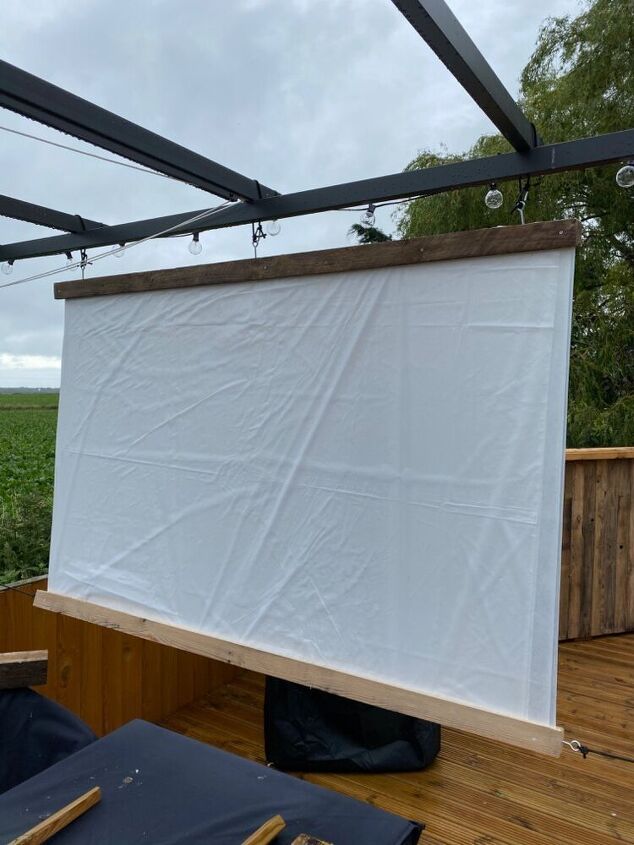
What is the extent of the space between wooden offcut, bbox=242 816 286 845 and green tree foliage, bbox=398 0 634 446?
3.61 metres

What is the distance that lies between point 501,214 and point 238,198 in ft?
8.43

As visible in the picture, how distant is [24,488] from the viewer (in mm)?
4801

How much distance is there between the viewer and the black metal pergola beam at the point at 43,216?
249 centimetres

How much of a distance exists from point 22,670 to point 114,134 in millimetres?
1564

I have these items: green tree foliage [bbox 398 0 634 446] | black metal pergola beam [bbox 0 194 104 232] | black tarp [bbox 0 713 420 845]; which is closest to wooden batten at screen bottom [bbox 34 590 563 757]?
black tarp [bbox 0 713 420 845]

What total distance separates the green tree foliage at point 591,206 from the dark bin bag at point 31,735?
3596 millimetres

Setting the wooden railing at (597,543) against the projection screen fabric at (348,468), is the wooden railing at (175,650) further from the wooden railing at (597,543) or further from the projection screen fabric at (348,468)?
the projection screen fabric at (348,468)

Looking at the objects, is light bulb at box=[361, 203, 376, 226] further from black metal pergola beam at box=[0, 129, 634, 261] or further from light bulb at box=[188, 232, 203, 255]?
light bulb at box=[188, 232, 203, 255]

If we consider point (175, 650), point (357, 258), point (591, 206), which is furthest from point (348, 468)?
point (591, 206)

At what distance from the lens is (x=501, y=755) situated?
7.97 feet

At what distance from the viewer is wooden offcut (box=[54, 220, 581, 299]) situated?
116cm

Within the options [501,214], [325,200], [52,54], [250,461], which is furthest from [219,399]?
[501,214]

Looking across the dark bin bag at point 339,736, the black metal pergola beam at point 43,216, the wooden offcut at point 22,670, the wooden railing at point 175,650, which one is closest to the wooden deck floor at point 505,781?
the dark bin bag at point 339,736

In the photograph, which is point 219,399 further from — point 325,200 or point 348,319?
point 325,200
